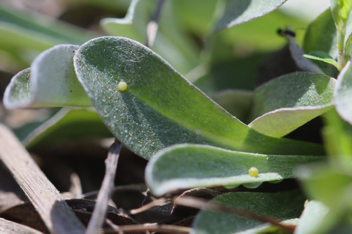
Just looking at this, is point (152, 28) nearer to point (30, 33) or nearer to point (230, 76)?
point (230, 76)

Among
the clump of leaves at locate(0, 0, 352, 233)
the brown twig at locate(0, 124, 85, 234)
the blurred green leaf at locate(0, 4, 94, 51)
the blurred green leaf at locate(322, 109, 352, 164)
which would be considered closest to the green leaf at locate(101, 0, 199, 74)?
the clump of leaves at locate(0, 0, 352, 233)

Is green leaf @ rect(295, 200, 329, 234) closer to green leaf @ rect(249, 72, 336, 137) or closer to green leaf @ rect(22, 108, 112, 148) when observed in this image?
green leaf @ rect(249, 72, 336, 137)

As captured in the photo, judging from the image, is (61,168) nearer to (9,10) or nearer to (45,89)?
(45,89)

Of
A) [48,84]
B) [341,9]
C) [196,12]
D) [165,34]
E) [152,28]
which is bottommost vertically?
[48,84]

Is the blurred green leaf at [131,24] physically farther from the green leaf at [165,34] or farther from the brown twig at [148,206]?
the brown twig at [148,206]

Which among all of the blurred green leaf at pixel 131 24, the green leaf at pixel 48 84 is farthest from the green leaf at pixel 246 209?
the blurred green leaf at pixel 131 24

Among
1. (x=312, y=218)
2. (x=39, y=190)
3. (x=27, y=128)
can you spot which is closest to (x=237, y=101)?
(x=312, y=218)
